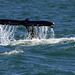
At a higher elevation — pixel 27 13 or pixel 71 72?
pixel 27 13

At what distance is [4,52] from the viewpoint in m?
16.3

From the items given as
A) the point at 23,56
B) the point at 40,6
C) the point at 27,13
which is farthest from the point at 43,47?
the point at 40,6

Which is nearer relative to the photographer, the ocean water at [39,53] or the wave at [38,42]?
the ocean water at [39,53]

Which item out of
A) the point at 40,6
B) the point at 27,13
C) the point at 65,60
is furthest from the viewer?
the point at 40,6

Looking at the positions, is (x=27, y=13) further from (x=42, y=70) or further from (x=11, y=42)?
(x=42, y=70)

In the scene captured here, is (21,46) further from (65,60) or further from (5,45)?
(65,60)

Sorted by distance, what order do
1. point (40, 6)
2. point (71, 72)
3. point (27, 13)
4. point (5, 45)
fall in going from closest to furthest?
point (71, 72) < point (5, 45) < point (27, 13) < point (40, 6)

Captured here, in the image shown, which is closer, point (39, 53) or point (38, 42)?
point (39, 53)

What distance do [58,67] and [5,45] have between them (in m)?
5.06

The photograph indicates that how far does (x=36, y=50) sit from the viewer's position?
16.2 metres

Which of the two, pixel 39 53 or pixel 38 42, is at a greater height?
pixel 38 42

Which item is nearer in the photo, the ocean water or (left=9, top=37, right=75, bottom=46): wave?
the ocean water

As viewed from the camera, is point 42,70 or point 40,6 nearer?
point 42,70

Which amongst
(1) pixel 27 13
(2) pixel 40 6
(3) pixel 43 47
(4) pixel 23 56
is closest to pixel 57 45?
(3) pixel 43 47
